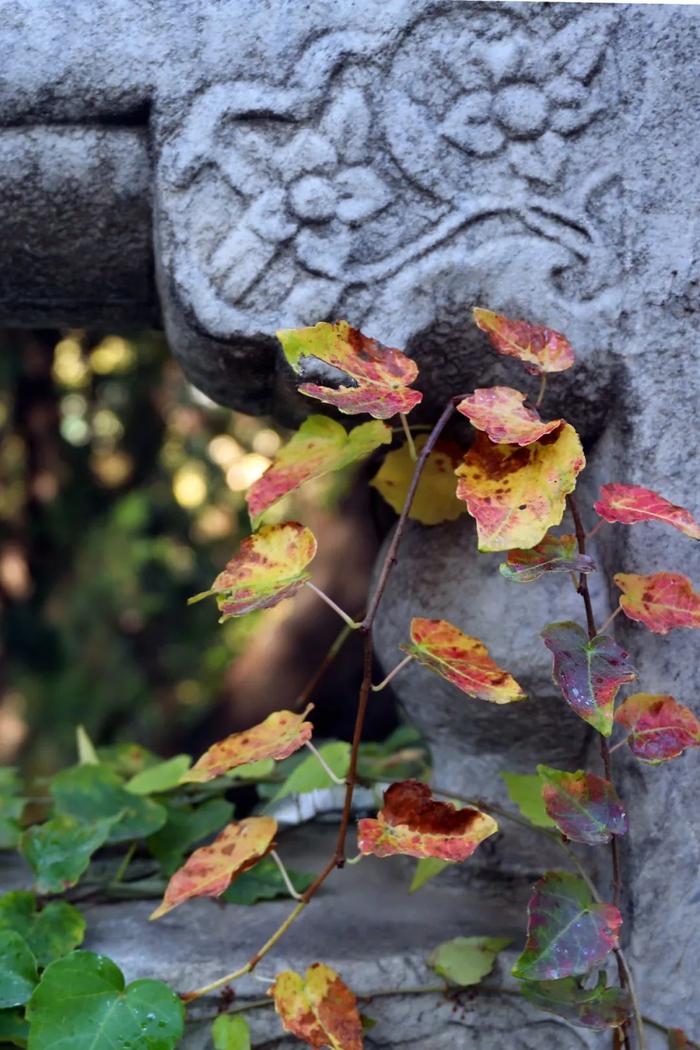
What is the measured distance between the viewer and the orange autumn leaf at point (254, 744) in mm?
748

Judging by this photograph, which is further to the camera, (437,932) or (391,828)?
(437,932)

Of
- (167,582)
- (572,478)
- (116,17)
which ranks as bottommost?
(167,582)

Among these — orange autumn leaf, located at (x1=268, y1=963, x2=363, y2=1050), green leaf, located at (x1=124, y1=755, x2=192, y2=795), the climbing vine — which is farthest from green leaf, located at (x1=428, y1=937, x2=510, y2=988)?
green leaf, located at (x1=124, y1=755, x2=192, y2=795)

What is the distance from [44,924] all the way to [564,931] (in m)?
0.44

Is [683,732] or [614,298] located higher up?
[614,298]

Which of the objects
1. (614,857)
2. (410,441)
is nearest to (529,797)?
(614,857)

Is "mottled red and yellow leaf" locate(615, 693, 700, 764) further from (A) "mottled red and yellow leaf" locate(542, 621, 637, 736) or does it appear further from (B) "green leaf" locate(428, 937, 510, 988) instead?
(B) "green leaf" locate(428, 937, 510, 988)

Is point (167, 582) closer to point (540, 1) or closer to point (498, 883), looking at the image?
point (498, 883)

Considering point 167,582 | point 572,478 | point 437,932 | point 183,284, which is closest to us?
point 572,478

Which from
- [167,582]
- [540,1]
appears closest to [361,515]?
[167,582]

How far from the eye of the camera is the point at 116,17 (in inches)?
33.1

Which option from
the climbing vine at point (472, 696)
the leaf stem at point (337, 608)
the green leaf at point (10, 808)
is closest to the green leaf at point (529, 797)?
the climbing vine at point (472, 696)

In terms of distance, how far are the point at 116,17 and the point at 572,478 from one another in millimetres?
511

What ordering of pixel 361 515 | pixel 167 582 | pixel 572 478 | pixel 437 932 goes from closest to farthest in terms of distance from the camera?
pixel 572 478, pixel 437 932, pixel 361 515, pixel 167 582
